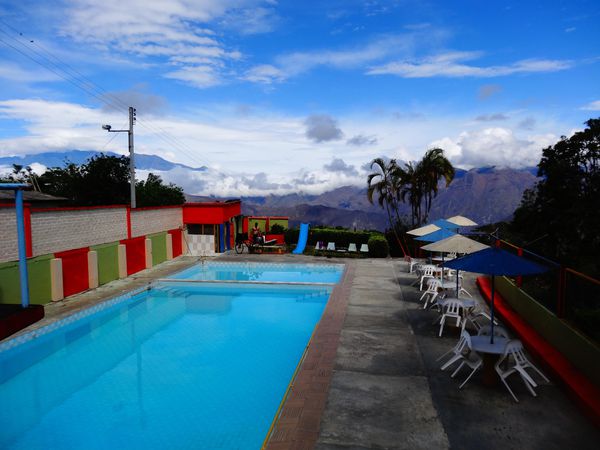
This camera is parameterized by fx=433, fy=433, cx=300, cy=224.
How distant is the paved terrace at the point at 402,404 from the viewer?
16.4 ft

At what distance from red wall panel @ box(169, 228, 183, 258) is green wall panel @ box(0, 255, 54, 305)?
830 cm

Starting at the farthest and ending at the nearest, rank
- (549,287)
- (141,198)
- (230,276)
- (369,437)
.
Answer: (141,198) < (230,276) < (549,287) < (369,437)

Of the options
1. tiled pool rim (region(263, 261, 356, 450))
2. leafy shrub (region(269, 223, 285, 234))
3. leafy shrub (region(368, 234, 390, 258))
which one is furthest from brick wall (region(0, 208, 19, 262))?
leafy shrub (region(269, 223, 285, 234))

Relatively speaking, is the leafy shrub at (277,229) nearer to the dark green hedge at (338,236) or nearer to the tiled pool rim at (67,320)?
the dark green hedge at (338,236)

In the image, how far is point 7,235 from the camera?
439 inches

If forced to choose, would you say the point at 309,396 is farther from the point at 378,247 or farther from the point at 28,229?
the point at 378,247

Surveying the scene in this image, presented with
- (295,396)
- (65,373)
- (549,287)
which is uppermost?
(549,287)

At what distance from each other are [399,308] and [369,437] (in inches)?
244

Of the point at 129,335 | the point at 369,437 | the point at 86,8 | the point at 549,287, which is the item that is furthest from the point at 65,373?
the point at 86,8

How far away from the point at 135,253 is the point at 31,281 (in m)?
5.44

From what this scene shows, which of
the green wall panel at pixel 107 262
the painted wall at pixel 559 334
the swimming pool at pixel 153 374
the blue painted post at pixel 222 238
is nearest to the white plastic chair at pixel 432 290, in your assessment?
the painted wall at pixel 559 334

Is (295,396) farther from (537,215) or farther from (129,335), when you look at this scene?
(537,215)

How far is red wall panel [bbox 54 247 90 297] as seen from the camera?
12773 mm

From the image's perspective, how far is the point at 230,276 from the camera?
58.1ft
